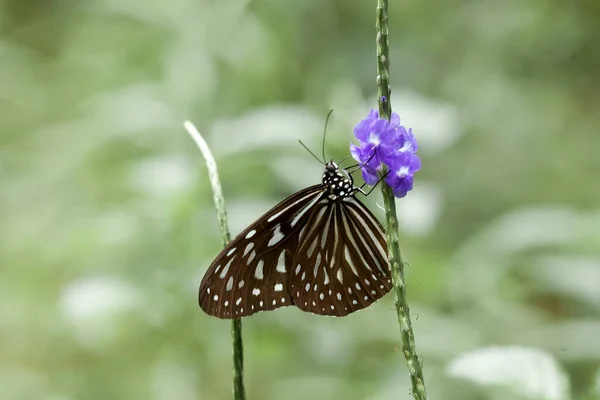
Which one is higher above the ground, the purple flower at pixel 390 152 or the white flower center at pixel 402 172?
the purple flower at pixel 390 152

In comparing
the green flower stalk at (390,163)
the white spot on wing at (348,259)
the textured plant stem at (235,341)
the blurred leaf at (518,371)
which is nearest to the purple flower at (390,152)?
the green flower stalk at (390,163)

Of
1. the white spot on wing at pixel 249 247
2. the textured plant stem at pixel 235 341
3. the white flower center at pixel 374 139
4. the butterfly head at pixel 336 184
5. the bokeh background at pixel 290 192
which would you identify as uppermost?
the bokeh background at pixel 290 192

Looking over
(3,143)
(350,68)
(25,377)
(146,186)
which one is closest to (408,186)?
(146,186)

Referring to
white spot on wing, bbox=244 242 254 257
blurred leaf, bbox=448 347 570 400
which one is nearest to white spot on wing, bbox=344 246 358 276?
white spot on wing, bbox=244 242 254 257

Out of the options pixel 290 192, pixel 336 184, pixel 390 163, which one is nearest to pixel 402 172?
pixel 390 163

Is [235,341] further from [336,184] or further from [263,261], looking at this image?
[336,184]

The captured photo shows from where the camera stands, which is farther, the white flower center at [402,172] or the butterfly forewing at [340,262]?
the butterfly forewing at [340,262]

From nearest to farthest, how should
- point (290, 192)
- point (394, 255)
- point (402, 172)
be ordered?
1. point (394, 255)
2. point (402, 172)
3. point (290, 192)

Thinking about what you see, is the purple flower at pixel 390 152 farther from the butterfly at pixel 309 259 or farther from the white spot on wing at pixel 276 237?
the white spot on wing at pixel 276 237

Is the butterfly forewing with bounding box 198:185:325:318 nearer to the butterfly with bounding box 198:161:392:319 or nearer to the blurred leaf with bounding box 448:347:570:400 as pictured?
the butterfly with bounding box 198:161:392:319
